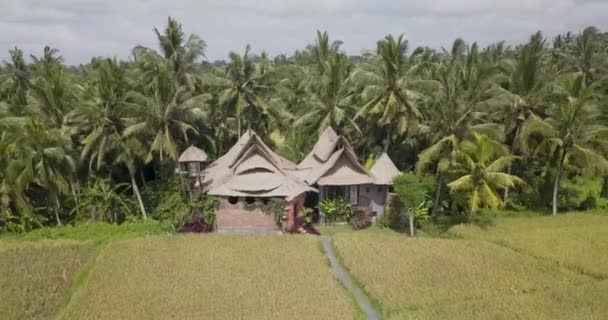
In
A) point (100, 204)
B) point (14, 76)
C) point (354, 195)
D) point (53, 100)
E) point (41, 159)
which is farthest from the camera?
point (14, 76)

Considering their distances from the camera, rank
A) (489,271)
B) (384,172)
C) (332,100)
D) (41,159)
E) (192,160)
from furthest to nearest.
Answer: (332,100), (384,172), (192,160), (41,159), (489,271)

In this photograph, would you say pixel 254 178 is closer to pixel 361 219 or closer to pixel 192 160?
pixel 192 160

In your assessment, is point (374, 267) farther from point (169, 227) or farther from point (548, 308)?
point (169, 227)

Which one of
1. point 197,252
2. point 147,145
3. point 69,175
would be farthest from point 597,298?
point 69,175

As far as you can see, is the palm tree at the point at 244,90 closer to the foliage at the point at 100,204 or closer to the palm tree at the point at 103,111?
the palm tree at the point at 103,111

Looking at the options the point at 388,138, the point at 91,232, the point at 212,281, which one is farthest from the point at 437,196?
the point at 91,232

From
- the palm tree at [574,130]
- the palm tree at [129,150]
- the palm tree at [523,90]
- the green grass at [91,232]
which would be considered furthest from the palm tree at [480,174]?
the palm tree at [129,150]
